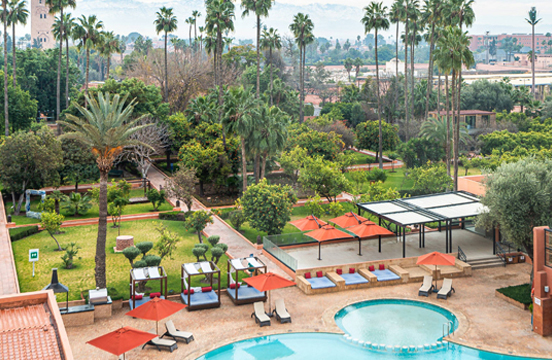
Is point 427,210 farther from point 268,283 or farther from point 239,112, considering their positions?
point 239,112

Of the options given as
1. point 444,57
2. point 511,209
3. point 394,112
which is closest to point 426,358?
point 511,209

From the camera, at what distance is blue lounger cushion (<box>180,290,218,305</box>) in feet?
96.5

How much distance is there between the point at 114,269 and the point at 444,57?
100 ft

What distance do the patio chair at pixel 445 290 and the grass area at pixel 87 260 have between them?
1177 cm

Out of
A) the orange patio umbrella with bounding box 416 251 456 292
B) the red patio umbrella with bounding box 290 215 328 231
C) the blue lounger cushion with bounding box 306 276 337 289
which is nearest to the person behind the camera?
the orange patio umbrella with bounding box 416 251 456 292

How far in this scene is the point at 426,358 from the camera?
2439 cm

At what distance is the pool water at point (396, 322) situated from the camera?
26250 millimetres

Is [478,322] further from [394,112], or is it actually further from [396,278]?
[394,112]

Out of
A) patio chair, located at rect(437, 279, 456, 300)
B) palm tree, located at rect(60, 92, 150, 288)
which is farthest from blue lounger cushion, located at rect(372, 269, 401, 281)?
palm tree, located at rect(60, 92, 150, 288)

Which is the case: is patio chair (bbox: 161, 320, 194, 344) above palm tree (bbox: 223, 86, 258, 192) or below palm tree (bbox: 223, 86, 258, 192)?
below

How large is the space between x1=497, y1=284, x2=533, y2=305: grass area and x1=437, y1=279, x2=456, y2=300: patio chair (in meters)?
2.51

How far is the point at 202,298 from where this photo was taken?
2994 cm

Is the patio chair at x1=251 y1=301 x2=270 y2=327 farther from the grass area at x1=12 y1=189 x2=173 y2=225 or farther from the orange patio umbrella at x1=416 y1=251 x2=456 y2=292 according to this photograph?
the grass area at x1=12 y1=189 x2=173 y2=225

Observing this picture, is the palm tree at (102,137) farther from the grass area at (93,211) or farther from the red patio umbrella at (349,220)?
the grass area at (93,211)
